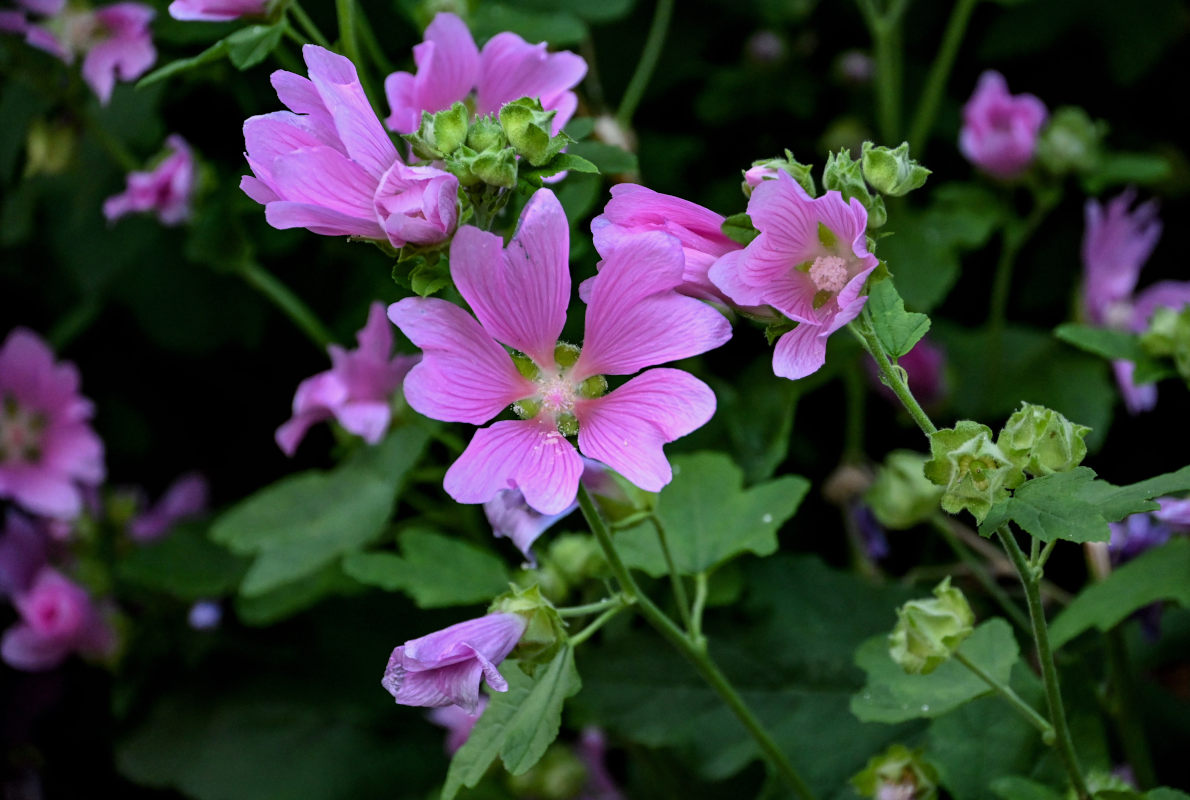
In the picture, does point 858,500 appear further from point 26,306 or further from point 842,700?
point 26,306

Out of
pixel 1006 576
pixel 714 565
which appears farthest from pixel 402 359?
pixel 1006 576

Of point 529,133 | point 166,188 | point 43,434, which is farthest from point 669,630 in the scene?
point 43,434

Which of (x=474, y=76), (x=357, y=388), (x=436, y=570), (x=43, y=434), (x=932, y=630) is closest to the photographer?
(x=932, y=630)

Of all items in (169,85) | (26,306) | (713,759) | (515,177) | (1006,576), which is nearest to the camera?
(515,177)

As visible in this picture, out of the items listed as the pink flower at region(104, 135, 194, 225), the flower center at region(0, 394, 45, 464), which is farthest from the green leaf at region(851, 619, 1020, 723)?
the flower center at region(0, 394, 45, 464)

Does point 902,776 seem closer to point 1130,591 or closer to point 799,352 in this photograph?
point 1130,591

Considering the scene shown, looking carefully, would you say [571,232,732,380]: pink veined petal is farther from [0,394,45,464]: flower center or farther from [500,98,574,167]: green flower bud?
[0,394,45,464]: flower center

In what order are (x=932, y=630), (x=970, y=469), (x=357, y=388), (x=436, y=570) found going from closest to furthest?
(x=970, y=469) → (x=932, y=630) → (x=436, y=570) → (x=357, y=388)
